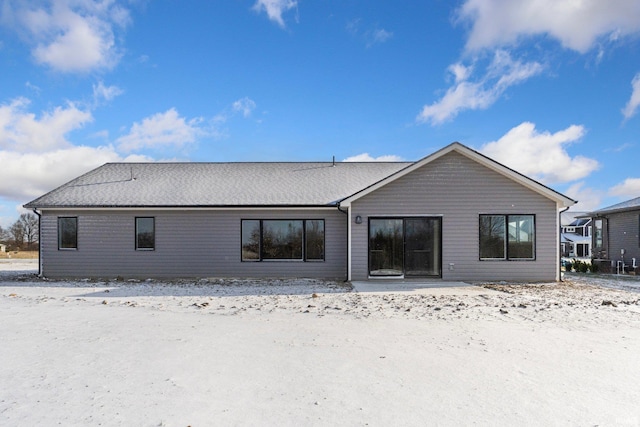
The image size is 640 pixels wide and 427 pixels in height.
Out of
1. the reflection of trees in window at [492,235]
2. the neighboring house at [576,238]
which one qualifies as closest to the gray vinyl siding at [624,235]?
the reflection of trees in window at [492,235]

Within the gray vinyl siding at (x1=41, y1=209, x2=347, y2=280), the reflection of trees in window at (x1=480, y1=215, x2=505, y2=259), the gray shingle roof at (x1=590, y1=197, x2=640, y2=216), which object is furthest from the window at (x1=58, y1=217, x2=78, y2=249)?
the gray shingle roof at (x1=590, y1=197, x2=640, y2=216)

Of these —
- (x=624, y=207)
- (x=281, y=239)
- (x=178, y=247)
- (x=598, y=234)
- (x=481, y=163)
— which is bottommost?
(x=178, y=247)

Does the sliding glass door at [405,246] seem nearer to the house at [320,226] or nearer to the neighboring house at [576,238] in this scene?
the house at [320,226]

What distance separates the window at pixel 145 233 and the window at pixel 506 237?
37.1ft

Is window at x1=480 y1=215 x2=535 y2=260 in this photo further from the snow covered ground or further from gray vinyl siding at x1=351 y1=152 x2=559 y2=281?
the snow covered ground

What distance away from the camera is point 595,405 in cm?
361

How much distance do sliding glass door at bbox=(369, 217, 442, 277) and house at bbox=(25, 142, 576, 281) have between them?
33 mm

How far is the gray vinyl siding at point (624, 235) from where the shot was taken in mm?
17969

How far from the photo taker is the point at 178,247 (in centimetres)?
1393

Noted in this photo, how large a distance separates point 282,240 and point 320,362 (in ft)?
29.9

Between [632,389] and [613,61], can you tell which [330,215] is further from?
[613,61]

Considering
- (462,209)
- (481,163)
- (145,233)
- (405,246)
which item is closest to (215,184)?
(145,233)

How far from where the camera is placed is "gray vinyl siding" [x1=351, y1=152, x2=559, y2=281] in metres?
12.9

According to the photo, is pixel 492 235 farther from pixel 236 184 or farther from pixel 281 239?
pixel 236 184
